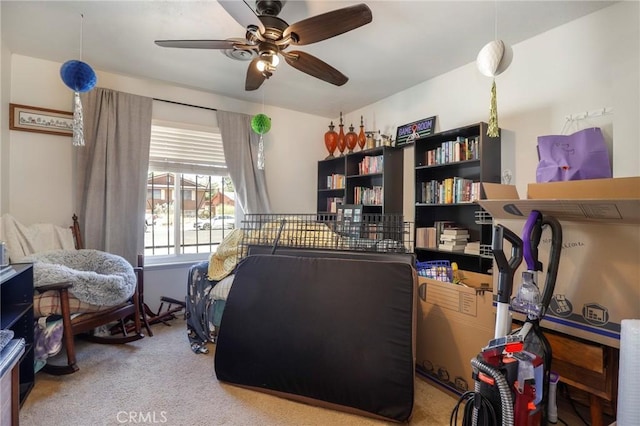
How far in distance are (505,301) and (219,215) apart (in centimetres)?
318

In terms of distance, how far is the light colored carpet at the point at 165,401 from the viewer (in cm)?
155

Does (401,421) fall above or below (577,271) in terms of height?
below

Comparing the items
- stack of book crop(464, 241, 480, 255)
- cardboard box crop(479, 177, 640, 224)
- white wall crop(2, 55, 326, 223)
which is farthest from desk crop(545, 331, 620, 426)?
white wall crop(2, 55, 326, 223)

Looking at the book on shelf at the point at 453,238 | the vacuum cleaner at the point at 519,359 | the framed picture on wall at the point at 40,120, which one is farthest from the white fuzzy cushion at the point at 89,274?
the book on shelf at the point at 453,238

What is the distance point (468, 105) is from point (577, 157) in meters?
1.15

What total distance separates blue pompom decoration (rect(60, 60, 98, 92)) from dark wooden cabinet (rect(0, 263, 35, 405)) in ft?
4.16

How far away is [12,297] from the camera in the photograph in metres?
1.79

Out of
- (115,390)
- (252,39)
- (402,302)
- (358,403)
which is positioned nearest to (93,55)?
(252,39)

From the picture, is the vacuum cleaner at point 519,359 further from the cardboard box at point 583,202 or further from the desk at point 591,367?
the desk at point 591,367

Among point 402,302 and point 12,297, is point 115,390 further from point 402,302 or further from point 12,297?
point 402,302

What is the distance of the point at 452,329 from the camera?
6.04 feet

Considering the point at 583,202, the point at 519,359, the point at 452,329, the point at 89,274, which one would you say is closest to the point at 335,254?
the point at 452,329

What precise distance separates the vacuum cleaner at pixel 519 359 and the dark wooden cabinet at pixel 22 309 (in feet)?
7.59

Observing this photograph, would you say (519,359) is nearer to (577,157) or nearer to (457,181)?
(577,157)
